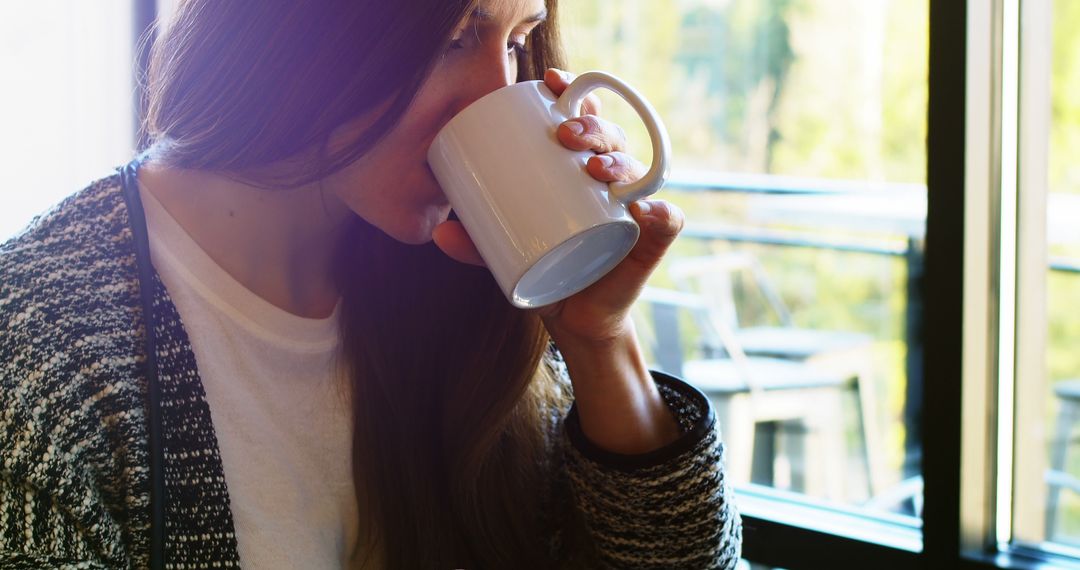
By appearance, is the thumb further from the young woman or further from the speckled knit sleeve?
the speckled knit sleeve

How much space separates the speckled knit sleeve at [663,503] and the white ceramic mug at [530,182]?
0.90 feet

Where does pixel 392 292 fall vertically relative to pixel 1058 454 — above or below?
above

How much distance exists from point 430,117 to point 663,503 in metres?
0.44

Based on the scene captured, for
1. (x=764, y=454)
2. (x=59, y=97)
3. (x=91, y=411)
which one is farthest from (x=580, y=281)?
(x=59, y=97)

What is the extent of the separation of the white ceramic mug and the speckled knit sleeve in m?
0.27

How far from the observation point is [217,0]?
933 millimetres

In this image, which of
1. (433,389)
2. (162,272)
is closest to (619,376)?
(433,389)

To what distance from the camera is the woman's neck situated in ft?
3.30

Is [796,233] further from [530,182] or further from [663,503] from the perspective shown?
[530,182]

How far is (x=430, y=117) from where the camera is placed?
0.91 metres

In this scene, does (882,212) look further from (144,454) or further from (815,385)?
(144,454)

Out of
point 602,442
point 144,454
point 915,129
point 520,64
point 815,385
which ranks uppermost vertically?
point 520,64

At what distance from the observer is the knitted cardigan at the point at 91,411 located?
2.76ft

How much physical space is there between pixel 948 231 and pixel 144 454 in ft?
2.89
